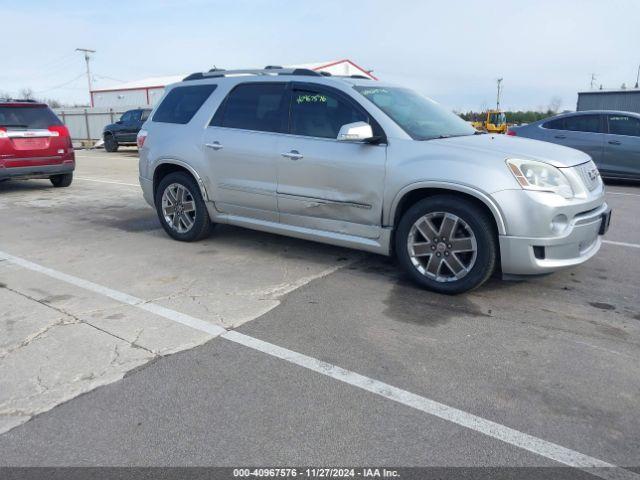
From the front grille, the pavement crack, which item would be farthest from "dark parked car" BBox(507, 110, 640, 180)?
the pavement crack

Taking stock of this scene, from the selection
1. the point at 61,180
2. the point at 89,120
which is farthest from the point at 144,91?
the point at 61,180

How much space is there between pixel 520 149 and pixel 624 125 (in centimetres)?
827

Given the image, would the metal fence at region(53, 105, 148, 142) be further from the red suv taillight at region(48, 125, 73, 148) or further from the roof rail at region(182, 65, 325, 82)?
the roof rail at region(182, 65, 325, 82)

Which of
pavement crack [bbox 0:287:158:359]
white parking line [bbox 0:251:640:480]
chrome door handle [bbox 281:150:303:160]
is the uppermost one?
chrome door handle [bbox 281:150:303:160]

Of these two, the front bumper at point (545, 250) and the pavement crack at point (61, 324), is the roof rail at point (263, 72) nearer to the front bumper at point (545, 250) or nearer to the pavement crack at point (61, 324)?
the front bumper at point (545, 250)

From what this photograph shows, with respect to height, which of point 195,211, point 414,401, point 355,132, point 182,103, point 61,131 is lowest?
point 414,401

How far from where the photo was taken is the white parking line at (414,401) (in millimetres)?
2449

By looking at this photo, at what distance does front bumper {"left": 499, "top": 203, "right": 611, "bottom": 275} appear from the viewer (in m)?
4.12

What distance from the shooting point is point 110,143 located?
2266cm

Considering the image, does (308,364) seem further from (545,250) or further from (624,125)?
(624,125)

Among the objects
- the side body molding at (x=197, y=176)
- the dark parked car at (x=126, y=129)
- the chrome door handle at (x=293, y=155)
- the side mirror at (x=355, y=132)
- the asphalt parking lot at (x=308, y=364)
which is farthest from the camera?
the dark parked car at (x=126, y=129)

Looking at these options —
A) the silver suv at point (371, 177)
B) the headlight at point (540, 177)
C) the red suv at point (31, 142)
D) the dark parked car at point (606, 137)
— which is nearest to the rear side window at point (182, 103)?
the silver suv at point (371, 177)

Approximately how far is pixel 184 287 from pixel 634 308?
377cm

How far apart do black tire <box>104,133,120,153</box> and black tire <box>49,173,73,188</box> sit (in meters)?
11.7
